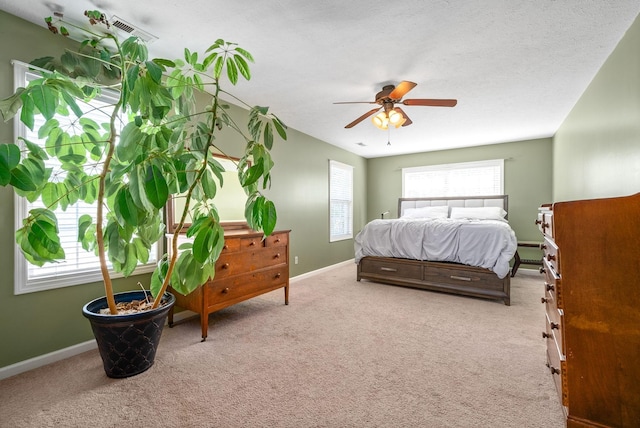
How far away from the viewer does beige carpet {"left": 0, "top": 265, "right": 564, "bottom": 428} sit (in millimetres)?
1504

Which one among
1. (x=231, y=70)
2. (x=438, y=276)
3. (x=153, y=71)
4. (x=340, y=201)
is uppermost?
(x=231, y=70)

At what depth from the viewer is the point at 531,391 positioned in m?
1.71

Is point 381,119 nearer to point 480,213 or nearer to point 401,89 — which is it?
point 401,89

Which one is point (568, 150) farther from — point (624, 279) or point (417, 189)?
point (624, 279)

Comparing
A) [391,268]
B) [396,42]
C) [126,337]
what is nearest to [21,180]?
[126,337]

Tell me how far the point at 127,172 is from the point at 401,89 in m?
2.25

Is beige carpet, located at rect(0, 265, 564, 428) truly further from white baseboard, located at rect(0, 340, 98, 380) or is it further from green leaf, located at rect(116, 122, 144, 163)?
green leaf, located at rect(116, 122, 144, 163)

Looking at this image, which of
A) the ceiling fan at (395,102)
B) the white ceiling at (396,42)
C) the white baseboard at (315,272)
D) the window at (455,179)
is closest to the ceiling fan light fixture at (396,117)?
the ceiling fan at (395,102)

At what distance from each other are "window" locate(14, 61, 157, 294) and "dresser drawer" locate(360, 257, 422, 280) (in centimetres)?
322

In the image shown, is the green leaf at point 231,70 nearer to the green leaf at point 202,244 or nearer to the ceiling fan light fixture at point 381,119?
the green leaf at point 202,244

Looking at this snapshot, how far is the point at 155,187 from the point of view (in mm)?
1331

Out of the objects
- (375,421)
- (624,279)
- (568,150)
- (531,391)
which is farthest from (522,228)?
(375,421)

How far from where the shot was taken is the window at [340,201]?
548 cm

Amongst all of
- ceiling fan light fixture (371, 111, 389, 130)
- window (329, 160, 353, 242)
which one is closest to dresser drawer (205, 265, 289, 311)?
ceiling fan light fixture (371, 111, 389, 130)
